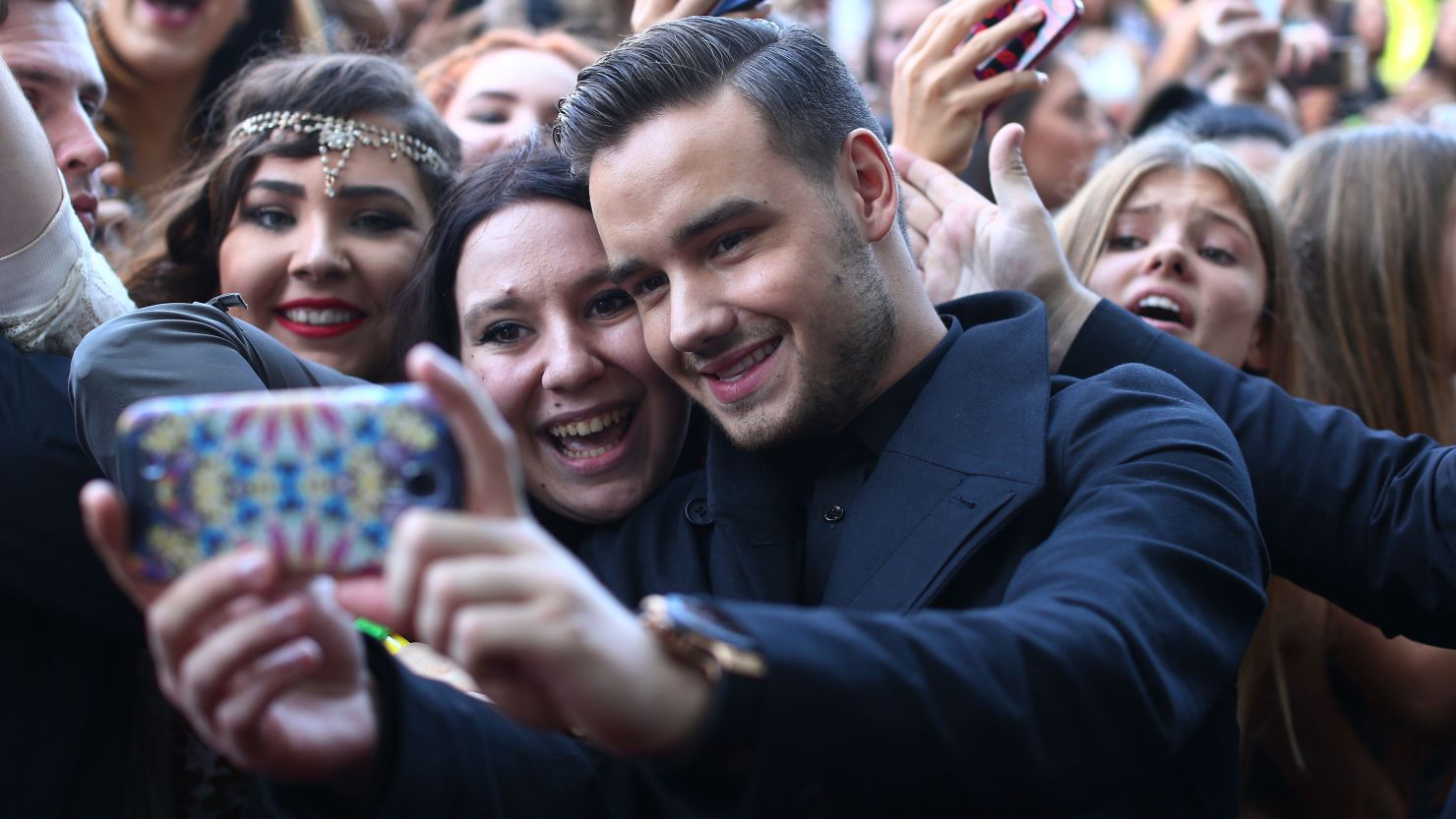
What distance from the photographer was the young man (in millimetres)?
1295

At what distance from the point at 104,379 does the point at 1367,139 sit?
3334mm

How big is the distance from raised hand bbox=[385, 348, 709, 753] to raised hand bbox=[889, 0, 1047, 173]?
86.0 inches

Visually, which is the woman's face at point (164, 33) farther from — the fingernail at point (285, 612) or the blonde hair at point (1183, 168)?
the fingernail at point (285, 612)

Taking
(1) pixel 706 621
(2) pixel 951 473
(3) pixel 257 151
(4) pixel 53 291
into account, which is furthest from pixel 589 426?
(1) pixel 706 621

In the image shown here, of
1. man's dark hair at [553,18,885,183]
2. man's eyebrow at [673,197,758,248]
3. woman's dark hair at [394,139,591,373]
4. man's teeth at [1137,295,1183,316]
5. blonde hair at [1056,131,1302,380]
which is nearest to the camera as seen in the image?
man's eyebrow at [673,197,758,248]

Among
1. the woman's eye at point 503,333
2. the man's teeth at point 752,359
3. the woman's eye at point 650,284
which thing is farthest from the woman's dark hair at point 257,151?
the man's teeth at point 752,359

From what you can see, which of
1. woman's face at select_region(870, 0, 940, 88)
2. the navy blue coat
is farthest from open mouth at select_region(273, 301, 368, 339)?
woman's face at select_region(870, 0, 940, 88)

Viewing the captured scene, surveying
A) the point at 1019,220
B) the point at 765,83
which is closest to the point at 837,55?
the point at 765,83

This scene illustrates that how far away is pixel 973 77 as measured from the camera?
127 inches

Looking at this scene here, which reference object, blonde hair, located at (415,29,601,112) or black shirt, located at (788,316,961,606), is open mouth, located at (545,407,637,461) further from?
blonde hair, located at (415,29,601,112)

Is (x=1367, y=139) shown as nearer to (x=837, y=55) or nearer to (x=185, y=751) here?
(x=837, y=55)

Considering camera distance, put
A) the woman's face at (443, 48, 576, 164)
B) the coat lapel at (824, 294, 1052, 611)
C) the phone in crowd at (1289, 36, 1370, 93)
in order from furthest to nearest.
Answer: the phone in crowd at (1289, 36, 1370, 93) → the woman's face at (443, 48, 576, 164) → the coat lapel at (824, 294, 1052, 611)

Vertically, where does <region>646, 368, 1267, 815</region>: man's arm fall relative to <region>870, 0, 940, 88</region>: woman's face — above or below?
above

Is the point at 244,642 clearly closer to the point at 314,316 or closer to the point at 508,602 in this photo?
the point at 508,602
